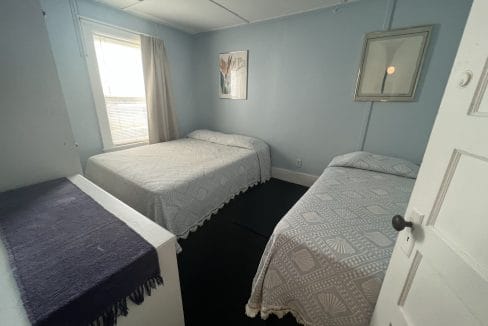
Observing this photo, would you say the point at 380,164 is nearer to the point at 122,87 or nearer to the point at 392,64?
the point at 392,64

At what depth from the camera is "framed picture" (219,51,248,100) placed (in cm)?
304

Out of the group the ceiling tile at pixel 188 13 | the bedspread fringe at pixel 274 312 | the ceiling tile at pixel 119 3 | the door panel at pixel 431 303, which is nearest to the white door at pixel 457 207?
the door panel at pixel 431 303

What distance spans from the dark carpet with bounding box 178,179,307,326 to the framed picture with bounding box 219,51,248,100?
175 cm

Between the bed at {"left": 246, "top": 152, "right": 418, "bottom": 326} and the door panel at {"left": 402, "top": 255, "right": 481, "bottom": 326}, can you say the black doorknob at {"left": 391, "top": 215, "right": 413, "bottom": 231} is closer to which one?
the door panel at {"left": 402, "top": 255, "right": 481, "bottom": 326}

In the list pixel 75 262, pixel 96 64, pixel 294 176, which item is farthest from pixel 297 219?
pixel 96 64

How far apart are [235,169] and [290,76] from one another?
1.55 metres

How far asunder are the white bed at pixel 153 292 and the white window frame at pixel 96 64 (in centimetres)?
198

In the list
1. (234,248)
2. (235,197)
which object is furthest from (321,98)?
(234,248)

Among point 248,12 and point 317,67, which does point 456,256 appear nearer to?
point 317,67

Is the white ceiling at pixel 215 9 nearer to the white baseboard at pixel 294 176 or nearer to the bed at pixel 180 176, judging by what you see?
the bed at pixel 180 176

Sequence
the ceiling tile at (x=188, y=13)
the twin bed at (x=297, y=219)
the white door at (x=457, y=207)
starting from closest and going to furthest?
1. the white door at (x=457, y=207)
2. the twin bed at (x=297, y=219)
3. the ceiling tile at (x=188, y=13)

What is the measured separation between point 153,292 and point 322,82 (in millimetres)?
2725

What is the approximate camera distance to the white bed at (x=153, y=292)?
624 millimetres

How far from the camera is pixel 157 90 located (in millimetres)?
2939
